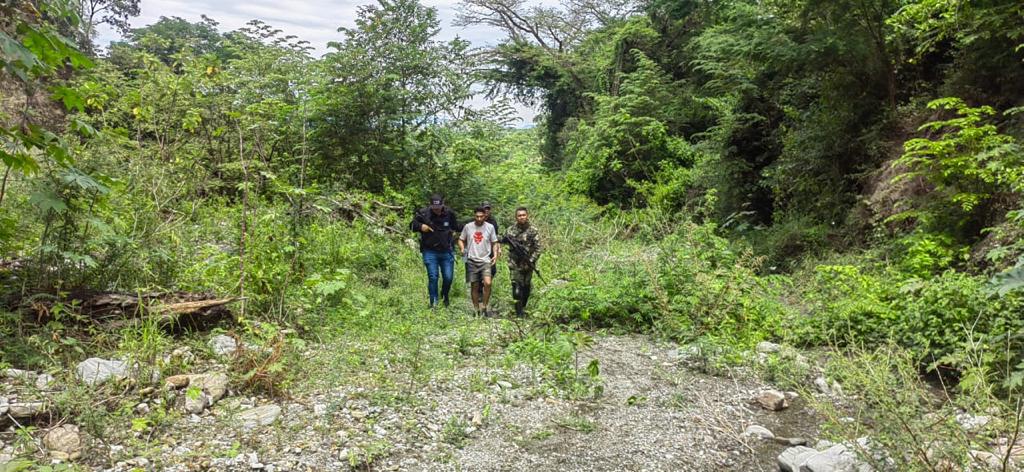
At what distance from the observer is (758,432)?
4.73 meters

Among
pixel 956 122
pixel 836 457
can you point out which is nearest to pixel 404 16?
pixel 956 122

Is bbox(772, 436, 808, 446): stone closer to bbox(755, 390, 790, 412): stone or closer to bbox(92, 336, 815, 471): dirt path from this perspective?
bbox(92, 336, 815, 471): dirt path

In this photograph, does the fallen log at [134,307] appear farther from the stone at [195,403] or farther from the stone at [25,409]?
the stone at [25,409]

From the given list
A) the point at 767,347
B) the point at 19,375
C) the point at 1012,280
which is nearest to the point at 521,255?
the point at 767,347

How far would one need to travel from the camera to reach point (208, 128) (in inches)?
466

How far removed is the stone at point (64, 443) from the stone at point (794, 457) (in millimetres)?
4653

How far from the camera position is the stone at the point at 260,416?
4191 millimetres

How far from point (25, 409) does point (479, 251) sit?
5223 mm

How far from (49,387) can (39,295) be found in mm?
1123

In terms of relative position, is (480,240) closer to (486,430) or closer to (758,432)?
(486,430)

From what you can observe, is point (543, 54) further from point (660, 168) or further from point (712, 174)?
point (712, 174)

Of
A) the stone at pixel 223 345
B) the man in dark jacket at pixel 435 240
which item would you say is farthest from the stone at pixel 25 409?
the man in dark jacket at pixel 435 240

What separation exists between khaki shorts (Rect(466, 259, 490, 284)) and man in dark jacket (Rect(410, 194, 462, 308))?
1.03 feet

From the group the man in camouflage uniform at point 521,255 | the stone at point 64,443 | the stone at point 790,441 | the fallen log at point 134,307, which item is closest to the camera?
the stone at point 64,443
